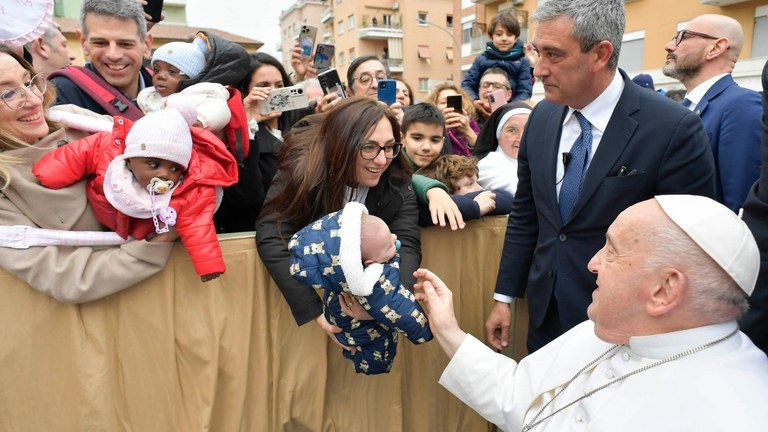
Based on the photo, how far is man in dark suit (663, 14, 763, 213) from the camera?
2.88 m

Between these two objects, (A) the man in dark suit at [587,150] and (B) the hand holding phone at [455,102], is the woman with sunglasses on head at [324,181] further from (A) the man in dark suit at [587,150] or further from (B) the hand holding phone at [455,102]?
(B) the hand holding phone at [455,102]

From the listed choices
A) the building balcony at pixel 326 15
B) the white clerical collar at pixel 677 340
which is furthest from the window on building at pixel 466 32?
the white clerical collar at pixel 677 340

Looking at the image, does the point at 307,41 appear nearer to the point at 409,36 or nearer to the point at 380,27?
the point at 380,27

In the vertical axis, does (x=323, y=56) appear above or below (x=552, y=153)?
above

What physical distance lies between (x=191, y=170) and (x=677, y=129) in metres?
1.91

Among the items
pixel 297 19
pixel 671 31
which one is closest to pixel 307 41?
pixel 671 31

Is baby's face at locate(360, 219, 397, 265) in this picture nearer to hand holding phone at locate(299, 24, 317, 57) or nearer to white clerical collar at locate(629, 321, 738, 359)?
white clerical collar at locate(629, 321, 738, 359)

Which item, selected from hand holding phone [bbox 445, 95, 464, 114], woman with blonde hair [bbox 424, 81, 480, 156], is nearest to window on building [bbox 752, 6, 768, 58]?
woman with blonde hair [bbox 424, 81, 480, 156]

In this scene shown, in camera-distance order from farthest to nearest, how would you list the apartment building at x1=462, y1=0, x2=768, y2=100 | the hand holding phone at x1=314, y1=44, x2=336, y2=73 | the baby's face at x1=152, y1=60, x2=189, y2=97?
the apartment building at x1=462, y1=0, x2=768, y2=100
the hand holding phone at x1=314, y1=44, x2=336, y2=73
the baby's face at x1=152, y1=60, x2=189, y2=97

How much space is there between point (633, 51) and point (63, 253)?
62.8ft

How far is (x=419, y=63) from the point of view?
35.0m

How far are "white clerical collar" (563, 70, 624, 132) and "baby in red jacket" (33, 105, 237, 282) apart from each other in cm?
158

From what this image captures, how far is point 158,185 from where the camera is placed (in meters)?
1.68

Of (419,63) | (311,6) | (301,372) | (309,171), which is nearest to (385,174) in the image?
(309,171)
